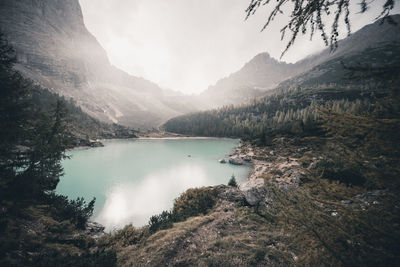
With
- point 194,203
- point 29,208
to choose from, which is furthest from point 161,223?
point 29,208

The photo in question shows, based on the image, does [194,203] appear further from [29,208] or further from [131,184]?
[131,184]

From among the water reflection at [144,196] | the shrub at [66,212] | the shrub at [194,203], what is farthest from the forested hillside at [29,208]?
the shrub at [194,203]

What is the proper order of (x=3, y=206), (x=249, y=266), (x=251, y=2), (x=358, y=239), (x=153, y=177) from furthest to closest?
(x=153, y=177) → (x=3, y=206) → (x=249, y=266) → (x=251, y=2) → (x=358, y=239)

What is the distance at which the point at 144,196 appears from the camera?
70.3ft

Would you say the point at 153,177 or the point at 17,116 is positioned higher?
the point at 17,116

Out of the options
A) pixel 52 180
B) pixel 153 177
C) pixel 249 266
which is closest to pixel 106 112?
pixel 153 177

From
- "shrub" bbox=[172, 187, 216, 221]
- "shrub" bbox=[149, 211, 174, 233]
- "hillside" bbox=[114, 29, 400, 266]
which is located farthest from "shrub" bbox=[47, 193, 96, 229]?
"shrub" bbox=[172, 187, 216, 221]

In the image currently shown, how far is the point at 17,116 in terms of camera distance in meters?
8.58

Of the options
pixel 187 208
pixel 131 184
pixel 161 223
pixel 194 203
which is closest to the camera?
pixel 161 223

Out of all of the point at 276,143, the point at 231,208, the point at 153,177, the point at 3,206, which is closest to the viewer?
the point at 3,206

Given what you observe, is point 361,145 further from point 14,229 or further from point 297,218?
point 14,229

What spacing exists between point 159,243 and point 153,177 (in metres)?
23.3

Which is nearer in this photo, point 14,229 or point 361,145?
point 361,145

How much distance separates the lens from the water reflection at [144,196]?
51.0 feet
